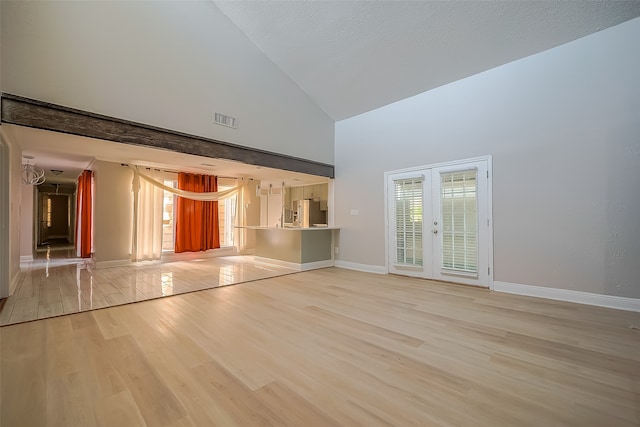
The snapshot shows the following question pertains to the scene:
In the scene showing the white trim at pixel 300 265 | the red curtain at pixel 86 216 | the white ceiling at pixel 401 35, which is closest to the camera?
the white ceiling at pixel 401 35

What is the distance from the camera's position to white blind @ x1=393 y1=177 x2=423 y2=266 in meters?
4.82

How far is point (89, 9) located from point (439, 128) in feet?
17.0

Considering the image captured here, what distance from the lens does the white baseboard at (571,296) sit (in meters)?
3.06

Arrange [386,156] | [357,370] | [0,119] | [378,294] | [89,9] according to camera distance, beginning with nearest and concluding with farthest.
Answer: [357,370] < [0,119] < [89,9] < [378,294] < [386,156]

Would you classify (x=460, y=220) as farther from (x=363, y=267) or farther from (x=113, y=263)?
(x=113, y=263)

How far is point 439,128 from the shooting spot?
4582 millimetres

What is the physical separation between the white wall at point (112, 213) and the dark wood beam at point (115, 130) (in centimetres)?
296

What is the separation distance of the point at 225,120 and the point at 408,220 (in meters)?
3.70

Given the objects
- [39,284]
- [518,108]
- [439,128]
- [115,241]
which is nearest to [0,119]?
[39,284]

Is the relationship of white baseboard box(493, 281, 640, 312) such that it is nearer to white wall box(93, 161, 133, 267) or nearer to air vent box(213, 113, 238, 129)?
air vent box(213, 113, 238, 129)

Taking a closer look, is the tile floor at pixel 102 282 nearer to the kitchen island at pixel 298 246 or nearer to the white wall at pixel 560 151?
the kitchen island at pixel 298 246

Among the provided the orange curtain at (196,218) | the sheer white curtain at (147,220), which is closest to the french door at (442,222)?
the orange curtain at (196,218)

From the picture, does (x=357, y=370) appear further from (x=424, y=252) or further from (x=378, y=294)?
(x=424, y=252)

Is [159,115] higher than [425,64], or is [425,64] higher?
[425,64]
